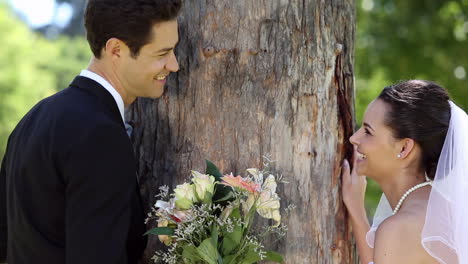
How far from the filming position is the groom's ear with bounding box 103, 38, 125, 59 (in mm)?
3322

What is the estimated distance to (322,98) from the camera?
365 centimetres

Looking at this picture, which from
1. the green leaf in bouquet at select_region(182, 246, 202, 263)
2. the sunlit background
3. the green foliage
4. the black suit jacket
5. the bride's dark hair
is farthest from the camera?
the green foliage

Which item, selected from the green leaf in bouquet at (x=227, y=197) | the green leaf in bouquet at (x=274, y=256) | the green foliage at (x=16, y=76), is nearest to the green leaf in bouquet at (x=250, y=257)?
the green leaf in bouquet at (x=274, y=256)

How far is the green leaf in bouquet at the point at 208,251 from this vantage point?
305cm

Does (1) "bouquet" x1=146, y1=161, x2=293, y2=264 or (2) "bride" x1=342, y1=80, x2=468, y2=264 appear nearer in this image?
(1) "bouquet" x1=146, y1=161, x2=293, y2=264

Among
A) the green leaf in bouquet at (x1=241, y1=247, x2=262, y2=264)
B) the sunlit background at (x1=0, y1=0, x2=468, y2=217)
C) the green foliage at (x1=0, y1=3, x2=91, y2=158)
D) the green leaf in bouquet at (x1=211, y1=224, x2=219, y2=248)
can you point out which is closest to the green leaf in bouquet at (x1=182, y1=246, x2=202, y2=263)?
the green leaf in bouquet at (x1=211, y1=224, x2=219, y2=248)

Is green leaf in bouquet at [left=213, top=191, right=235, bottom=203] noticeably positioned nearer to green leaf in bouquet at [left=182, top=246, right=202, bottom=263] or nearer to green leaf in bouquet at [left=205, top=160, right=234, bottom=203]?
green leaf in bouquet at [left=205, top=160, right=234, bottom=203]

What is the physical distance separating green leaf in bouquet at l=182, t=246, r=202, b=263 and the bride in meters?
0.87

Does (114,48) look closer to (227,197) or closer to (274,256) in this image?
(227,197)

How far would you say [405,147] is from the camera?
3.54 m

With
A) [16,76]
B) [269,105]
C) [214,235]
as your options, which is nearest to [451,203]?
[269,105]

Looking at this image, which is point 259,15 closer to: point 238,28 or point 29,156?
point 238,28

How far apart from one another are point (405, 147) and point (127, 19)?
4.95 feet

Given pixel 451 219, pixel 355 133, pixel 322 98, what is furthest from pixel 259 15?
pixel 451 219
